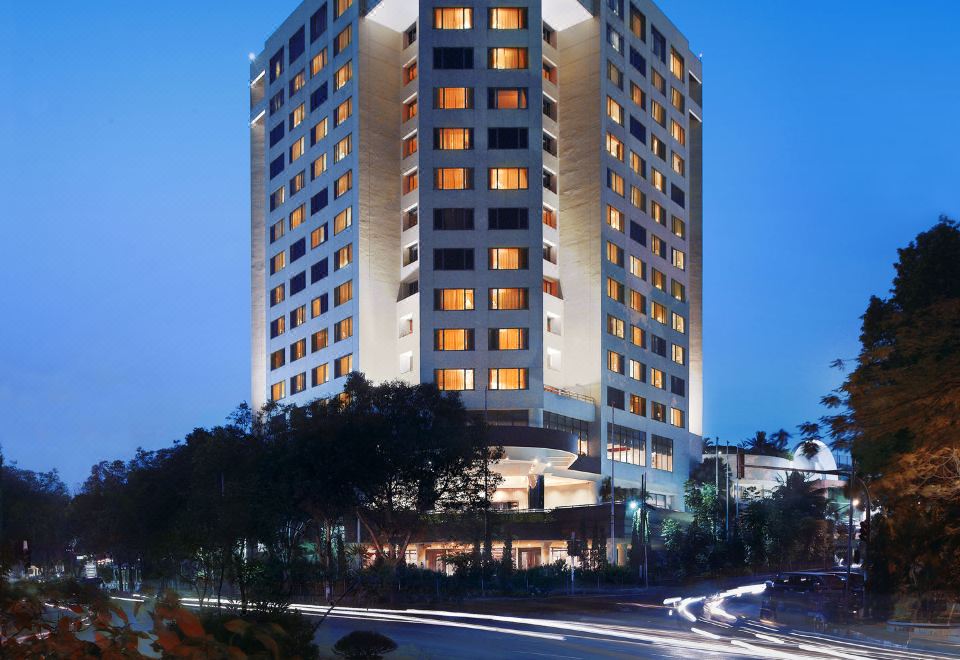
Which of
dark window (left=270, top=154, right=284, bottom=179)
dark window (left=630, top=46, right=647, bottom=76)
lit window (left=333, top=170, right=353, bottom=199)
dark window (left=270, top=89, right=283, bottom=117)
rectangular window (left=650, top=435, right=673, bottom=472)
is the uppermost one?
dark window (left=630, top=46, right=647, bottom=76)

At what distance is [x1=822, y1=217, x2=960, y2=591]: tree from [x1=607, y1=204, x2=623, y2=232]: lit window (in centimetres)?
5834

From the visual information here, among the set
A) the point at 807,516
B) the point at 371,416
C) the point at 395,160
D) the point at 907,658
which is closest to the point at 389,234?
the point at 395,160

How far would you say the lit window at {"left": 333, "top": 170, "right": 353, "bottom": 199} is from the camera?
346ft

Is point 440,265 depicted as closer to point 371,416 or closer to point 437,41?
point 437,41

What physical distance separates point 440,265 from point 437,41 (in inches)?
820

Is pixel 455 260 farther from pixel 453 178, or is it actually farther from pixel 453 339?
pixel 453 178

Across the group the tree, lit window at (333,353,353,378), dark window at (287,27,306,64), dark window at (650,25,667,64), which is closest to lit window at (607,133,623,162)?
dark window at (650,25,667,64)

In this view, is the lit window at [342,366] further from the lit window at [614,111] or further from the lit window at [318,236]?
the lit window at [614,111]

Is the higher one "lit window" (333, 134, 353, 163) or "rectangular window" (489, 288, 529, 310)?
"lit window" (333, 134, 353, 163)

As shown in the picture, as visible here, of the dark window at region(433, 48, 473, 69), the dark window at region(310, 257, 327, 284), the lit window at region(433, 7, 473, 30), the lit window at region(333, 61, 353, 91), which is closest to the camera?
the dark window at region(433, 48, 473, 69)

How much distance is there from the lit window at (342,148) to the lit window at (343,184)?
1.86m

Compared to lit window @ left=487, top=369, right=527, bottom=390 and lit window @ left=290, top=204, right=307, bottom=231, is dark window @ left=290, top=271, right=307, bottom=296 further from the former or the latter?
lit window @ left=487, top=369, right=527, bottom=390

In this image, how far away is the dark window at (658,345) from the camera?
113312 mm

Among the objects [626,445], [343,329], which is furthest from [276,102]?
[626,445]
